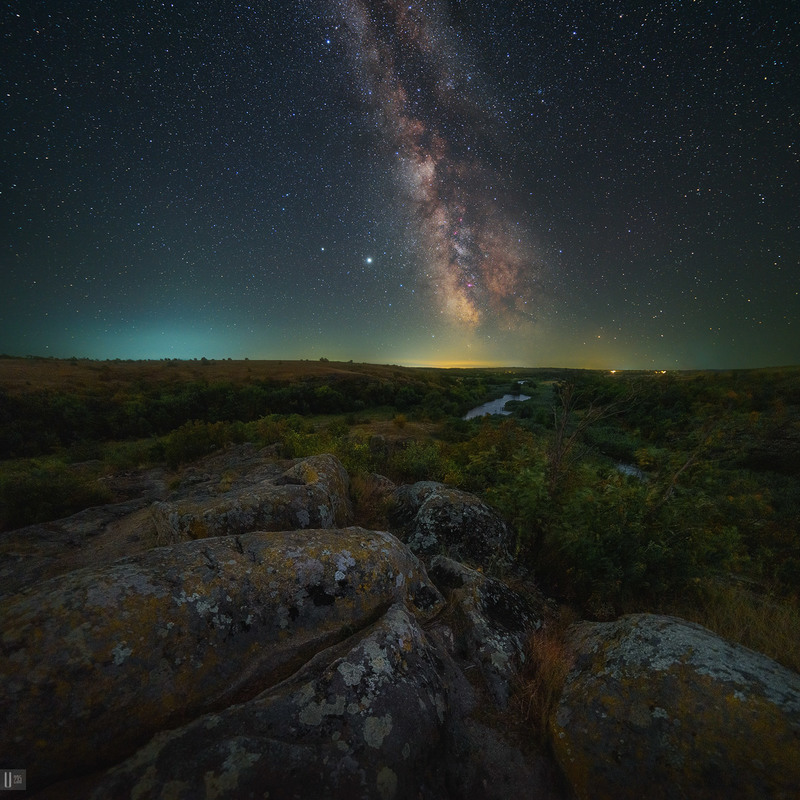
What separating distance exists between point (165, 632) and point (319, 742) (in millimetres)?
1530

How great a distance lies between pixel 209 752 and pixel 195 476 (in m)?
8.28

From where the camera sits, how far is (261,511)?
194 inches

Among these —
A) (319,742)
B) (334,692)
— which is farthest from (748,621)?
(319,742)

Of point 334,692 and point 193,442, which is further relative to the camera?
point 193,442

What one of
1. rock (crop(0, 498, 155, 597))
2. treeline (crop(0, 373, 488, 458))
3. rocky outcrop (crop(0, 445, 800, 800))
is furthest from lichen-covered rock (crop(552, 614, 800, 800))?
treeline (crop(0, 373, 488, 458))

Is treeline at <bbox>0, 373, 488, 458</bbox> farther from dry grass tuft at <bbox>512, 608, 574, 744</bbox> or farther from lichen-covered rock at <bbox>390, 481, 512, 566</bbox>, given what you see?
dry grass tuft at <bbox>512, 608, 574, 744</bbox>

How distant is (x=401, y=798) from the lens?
215cm

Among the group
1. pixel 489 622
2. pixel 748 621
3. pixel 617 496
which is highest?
pixel 617 496

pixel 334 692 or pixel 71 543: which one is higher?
pixel 334 692

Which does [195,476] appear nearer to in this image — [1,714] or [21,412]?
[1,714]

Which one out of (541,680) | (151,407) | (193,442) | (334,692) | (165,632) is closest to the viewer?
(334,692)

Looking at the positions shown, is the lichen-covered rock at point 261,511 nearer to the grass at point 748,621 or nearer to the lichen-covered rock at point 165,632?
the lichen-covered rock at point 165,632

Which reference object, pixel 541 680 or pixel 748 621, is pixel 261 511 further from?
pixel 748 621

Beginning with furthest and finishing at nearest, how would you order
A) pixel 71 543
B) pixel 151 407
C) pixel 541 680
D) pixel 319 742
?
1. pixel 151 407
2. pixel 71 543
3. pixel 541 680
4. pixel 319 742
